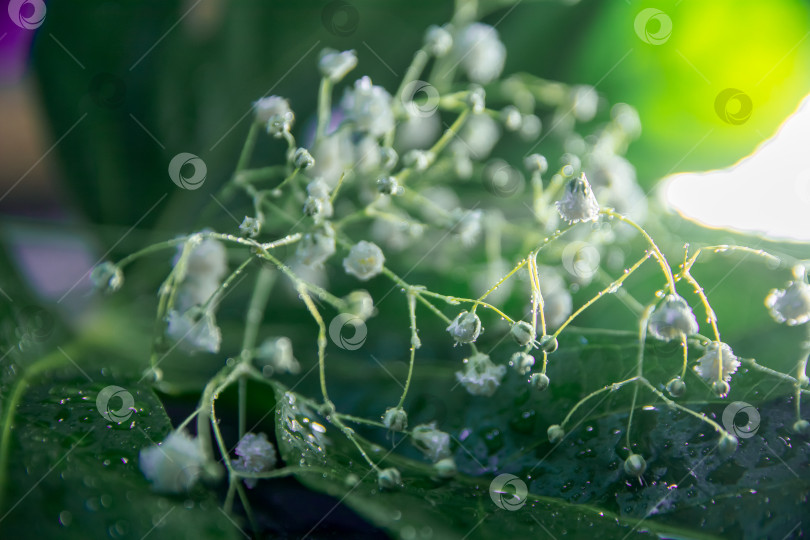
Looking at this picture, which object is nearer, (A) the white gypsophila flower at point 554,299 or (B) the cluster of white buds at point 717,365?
(B) the cluster of white buds at point 717,365

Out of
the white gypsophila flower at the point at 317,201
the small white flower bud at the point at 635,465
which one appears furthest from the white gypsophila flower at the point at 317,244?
the small white flower bud at the point at 635,465

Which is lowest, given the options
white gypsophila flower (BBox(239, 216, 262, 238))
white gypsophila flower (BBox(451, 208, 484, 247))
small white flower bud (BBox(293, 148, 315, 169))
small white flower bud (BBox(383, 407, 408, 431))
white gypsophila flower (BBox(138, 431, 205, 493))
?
white gypsophila flower (BBox(138, 431, 205, 493))

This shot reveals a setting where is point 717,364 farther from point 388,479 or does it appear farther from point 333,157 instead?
point 333,157

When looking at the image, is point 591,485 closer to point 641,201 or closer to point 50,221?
point 641,201

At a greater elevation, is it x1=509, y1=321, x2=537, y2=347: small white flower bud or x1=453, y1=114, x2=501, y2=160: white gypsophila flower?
x1=453, y1=114, x2=501, y2=160: white gypsophila flower

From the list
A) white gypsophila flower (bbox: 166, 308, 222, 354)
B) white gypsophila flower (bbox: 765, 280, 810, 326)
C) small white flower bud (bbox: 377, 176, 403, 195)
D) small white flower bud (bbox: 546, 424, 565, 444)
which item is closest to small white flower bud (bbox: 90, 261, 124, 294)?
white gypsophila flower (bbox: 166, 308, 222, 354)

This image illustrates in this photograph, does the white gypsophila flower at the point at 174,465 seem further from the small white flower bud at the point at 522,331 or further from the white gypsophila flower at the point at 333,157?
the white gypsophila flower at the point at 333,157

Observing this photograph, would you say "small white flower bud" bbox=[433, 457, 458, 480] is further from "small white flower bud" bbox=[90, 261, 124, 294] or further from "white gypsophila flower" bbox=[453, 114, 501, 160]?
"white gypsophila flower" bbox=[453, 114, 501, 160]
